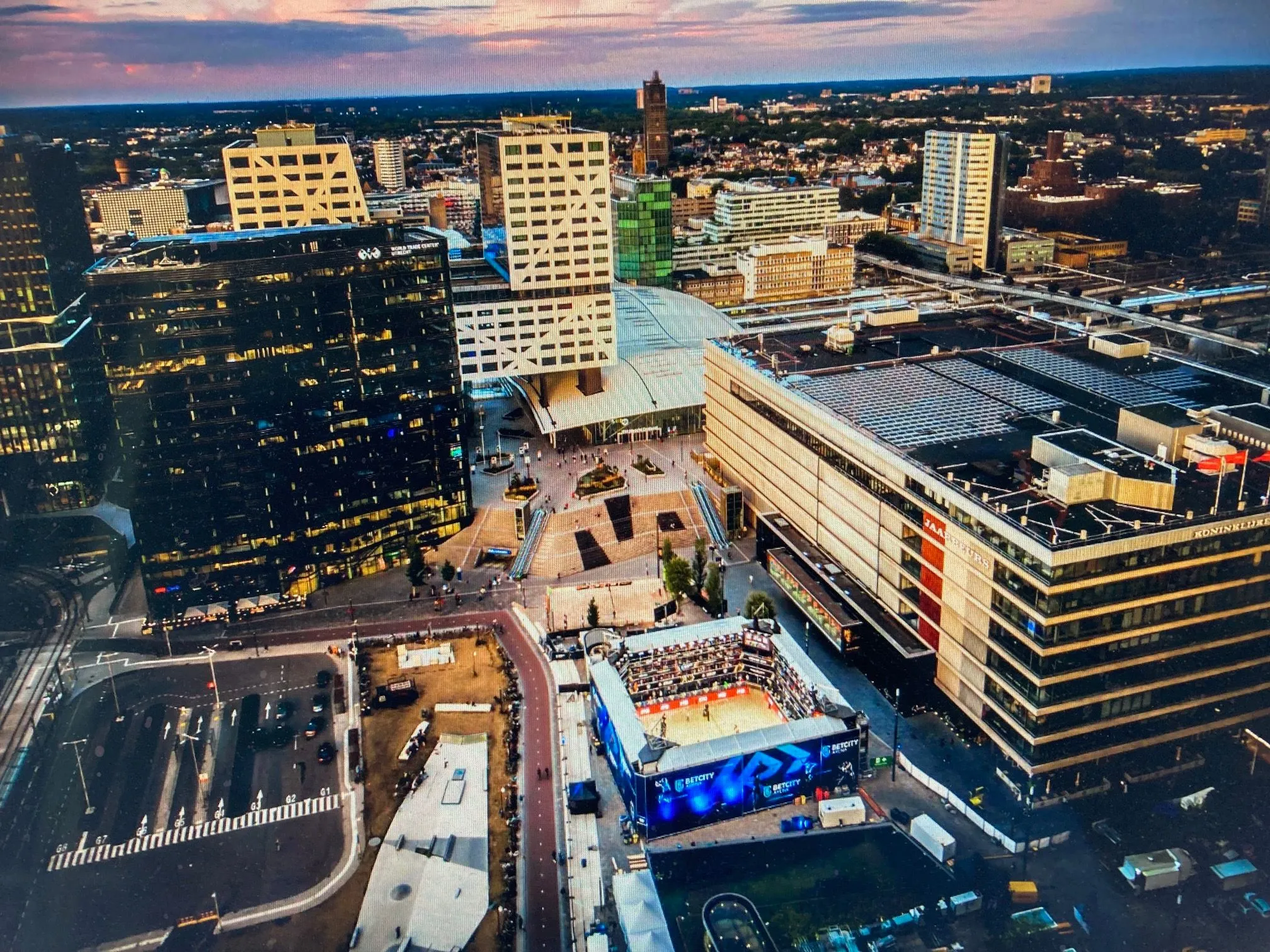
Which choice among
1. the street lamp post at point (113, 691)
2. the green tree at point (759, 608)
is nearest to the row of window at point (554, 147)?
the green tree at point (759, 608)

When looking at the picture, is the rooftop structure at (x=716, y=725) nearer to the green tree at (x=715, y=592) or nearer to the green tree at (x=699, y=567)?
the green tree at (x=715, y=592)

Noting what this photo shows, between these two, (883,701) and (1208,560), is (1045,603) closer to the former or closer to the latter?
(1208,560)

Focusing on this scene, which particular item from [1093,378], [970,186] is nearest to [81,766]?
[1093,378]

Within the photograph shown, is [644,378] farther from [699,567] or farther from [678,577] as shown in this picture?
[678,577]

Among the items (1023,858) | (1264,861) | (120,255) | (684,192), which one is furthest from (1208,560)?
(684,192)

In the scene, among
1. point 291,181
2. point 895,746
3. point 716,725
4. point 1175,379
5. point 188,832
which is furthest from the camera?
point 291,181

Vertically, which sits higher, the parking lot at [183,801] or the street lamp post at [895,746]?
the street lamp post at [895,746]
